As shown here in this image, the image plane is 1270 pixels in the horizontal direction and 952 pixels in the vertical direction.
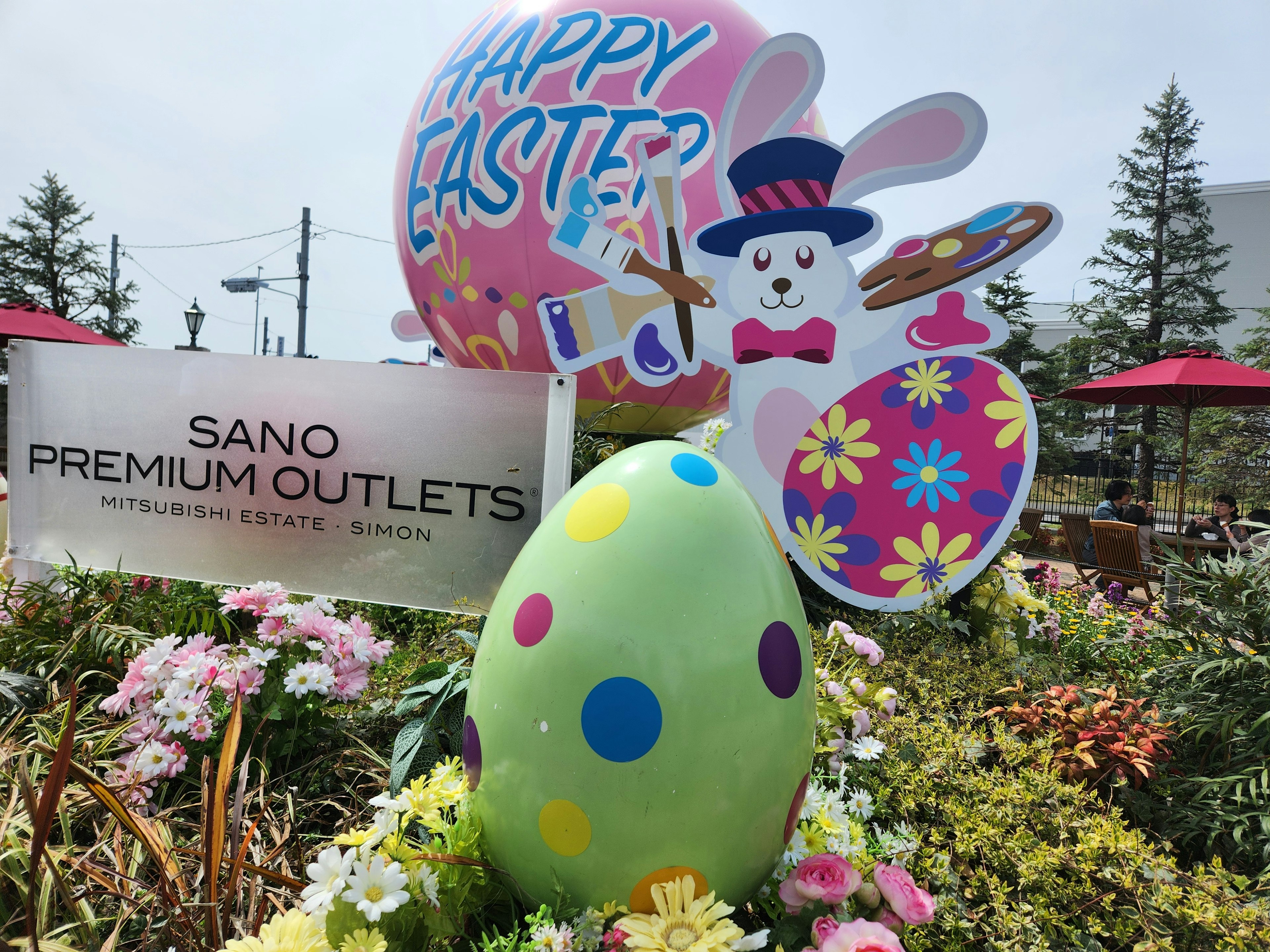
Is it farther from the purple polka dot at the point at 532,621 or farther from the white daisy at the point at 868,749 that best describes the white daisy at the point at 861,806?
the purple polka dot at the point at 532,621

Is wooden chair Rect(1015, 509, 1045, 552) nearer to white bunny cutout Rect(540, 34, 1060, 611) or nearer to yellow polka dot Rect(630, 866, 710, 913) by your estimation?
white bunny cutout Rect(540, 34, 1060, 611)

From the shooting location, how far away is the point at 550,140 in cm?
378

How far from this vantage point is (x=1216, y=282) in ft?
81.8

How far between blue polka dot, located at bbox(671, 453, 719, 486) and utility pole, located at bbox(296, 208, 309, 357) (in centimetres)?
1992

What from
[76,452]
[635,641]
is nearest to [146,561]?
[76,452]

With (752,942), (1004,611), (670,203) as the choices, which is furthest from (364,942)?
(670,203)

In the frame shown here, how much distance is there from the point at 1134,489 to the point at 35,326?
2240cm

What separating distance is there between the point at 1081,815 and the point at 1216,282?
31749mm

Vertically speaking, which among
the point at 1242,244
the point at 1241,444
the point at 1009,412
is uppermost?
the point at 1242,244

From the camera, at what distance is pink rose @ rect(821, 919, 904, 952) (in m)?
1.14

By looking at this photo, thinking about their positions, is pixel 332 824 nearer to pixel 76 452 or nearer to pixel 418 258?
pixel 76 452

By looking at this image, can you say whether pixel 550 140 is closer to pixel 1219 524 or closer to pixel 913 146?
pixel 913 146

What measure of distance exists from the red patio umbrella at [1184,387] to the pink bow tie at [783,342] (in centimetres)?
460

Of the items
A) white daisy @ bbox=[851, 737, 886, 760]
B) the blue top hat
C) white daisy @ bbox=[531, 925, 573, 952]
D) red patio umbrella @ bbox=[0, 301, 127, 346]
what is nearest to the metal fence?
the blue top hat
